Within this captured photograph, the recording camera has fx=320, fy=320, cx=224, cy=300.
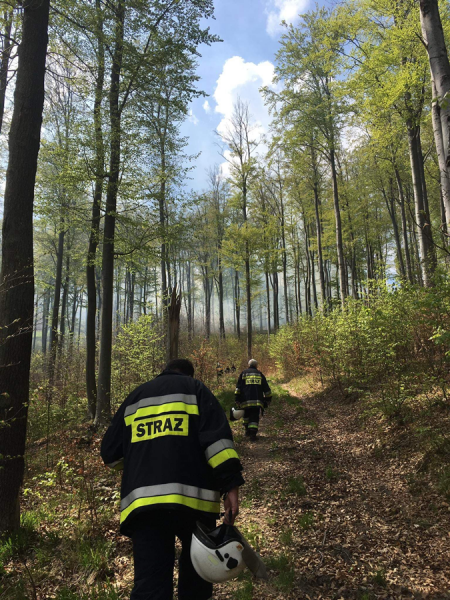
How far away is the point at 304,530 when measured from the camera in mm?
3869

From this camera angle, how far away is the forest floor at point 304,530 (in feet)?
9.76

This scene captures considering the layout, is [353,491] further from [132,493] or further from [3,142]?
[3,142]

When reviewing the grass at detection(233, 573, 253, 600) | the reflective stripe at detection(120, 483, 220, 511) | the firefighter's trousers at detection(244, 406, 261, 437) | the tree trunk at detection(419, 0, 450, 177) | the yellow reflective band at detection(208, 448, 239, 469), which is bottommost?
the grass at detection(233, 573, 253, 600)

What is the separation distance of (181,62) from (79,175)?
4422 millimetres

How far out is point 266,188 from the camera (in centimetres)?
2325

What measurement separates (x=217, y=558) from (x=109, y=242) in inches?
341

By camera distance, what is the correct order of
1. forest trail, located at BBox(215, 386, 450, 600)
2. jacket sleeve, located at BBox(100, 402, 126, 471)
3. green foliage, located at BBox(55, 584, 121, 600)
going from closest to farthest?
jacket sleeve, located at BBox(100, 402, 126, 471) < green foliage, located at BBox(55, 584, 121, 600) < forest trail, located at BBox(215, 386, 450, 600)

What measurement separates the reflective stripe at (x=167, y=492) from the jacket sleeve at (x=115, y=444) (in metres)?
0.36

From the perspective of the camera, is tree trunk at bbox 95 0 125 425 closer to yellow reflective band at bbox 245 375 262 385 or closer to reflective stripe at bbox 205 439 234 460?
yellow reflective band at bbox 245 375 262 385

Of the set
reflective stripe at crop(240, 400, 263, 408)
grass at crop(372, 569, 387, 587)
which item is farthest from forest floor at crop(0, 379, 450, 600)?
reflective stripe at crop(240, 400, 263, 408)

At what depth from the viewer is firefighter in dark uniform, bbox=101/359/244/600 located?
6.09 feet

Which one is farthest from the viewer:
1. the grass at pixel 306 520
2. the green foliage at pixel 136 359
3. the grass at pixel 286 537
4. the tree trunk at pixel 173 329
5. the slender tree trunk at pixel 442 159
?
the green foliage at pixel 136 359

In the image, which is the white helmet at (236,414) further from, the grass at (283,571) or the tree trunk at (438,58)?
the tree trunk at (438,58)

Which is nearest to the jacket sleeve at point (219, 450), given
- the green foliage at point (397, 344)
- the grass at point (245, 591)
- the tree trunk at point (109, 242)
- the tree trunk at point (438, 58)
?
the grass at point (245, 591)
